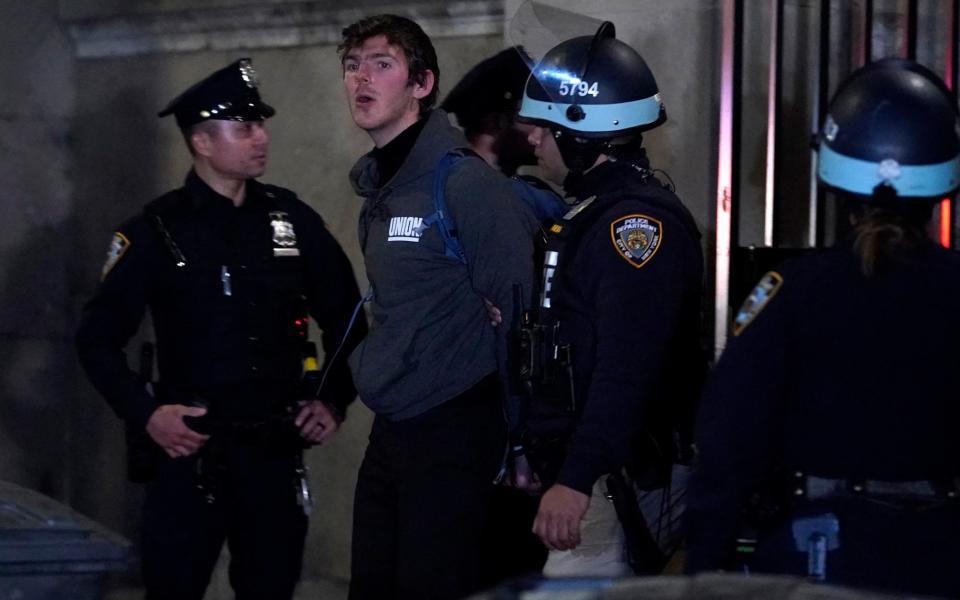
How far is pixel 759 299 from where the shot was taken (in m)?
2.76

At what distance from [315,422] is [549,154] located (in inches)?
44.9

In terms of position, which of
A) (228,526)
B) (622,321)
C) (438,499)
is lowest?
(228,526)

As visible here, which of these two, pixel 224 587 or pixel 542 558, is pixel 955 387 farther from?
pixel 224 587

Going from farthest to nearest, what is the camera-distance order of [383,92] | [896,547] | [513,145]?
[513,145]
[383,92]
[896,547]

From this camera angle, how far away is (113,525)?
6785 millimetres

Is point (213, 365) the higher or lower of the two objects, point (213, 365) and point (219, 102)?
the lower

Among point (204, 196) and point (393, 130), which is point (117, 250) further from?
point (393, 130)

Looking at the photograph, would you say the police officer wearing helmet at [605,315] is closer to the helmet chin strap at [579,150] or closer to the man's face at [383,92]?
the helmet chin strap at [579,150]

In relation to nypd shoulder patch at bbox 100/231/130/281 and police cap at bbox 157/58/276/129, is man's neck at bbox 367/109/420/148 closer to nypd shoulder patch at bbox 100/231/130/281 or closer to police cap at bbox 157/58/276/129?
police cap at bbox 157/58/276/129

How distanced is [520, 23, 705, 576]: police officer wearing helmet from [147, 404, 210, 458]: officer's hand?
41.7 inches

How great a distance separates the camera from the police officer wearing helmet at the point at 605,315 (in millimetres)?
3389

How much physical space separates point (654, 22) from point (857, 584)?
2.70m

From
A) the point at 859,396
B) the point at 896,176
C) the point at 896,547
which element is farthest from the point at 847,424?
the point at 896,176

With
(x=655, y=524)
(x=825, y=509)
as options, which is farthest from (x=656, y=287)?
(x=825, y=509)
